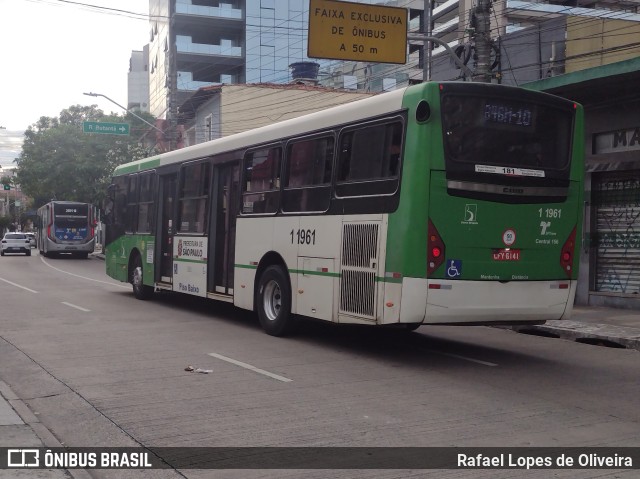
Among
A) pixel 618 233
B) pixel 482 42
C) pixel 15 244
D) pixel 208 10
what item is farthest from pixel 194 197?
pixel 208 10

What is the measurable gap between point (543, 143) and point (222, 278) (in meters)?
6.56

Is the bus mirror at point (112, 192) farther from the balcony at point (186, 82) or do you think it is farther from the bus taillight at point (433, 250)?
the balcony at point (186, 82)

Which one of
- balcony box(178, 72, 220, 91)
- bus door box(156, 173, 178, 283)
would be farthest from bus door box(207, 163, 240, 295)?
balcony box(178, 72, 220, 91)

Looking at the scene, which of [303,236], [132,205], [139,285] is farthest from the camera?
[132,205]

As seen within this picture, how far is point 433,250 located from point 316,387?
2161 mm

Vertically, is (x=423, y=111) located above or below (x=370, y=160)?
above

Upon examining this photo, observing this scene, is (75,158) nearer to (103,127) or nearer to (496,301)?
(103,127)

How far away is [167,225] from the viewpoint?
16562mm

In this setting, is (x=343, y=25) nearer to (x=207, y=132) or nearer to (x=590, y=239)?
(x=590, y=239)

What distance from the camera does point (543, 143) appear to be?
32.4 feet

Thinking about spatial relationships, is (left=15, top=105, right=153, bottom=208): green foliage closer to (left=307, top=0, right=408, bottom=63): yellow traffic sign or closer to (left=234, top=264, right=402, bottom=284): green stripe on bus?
(left=307, top=0, right=408, bottom=63): yellow traffic sign

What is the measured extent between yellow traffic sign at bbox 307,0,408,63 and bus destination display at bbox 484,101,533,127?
7059 mm

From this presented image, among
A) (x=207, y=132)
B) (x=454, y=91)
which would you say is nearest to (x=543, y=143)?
(x=454, y=91)

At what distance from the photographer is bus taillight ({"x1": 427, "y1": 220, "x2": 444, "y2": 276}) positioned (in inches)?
357
